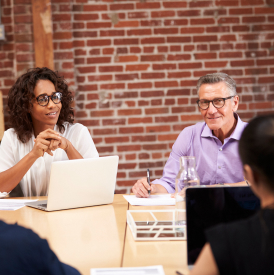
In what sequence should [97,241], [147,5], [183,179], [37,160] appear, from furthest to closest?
[147,5] < [37,160] < [183,179] < [97,241]

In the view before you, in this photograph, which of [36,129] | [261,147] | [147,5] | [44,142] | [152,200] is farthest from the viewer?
[147,5]

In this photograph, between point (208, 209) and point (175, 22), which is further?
point (175, 22)

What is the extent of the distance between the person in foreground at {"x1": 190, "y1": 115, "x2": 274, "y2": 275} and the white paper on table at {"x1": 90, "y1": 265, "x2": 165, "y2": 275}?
10.9 inches

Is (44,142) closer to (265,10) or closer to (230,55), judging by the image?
(230,55)

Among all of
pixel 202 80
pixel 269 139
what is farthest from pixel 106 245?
pixel 202 80

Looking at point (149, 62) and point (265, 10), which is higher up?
point (265, 10)

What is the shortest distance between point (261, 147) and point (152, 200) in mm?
1145

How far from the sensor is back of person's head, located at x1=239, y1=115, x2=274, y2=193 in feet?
A: 2.13

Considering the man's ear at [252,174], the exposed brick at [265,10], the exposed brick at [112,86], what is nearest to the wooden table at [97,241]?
the man's ear at [252,174]

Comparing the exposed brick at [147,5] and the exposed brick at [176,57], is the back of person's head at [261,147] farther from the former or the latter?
the exposed brick at [147,5]

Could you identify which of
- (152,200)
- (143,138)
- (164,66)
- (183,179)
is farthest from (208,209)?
(164,66)

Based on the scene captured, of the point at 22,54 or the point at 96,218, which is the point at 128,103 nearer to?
the point at 22,54

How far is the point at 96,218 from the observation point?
4.92ft

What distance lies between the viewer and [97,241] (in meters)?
1.23
